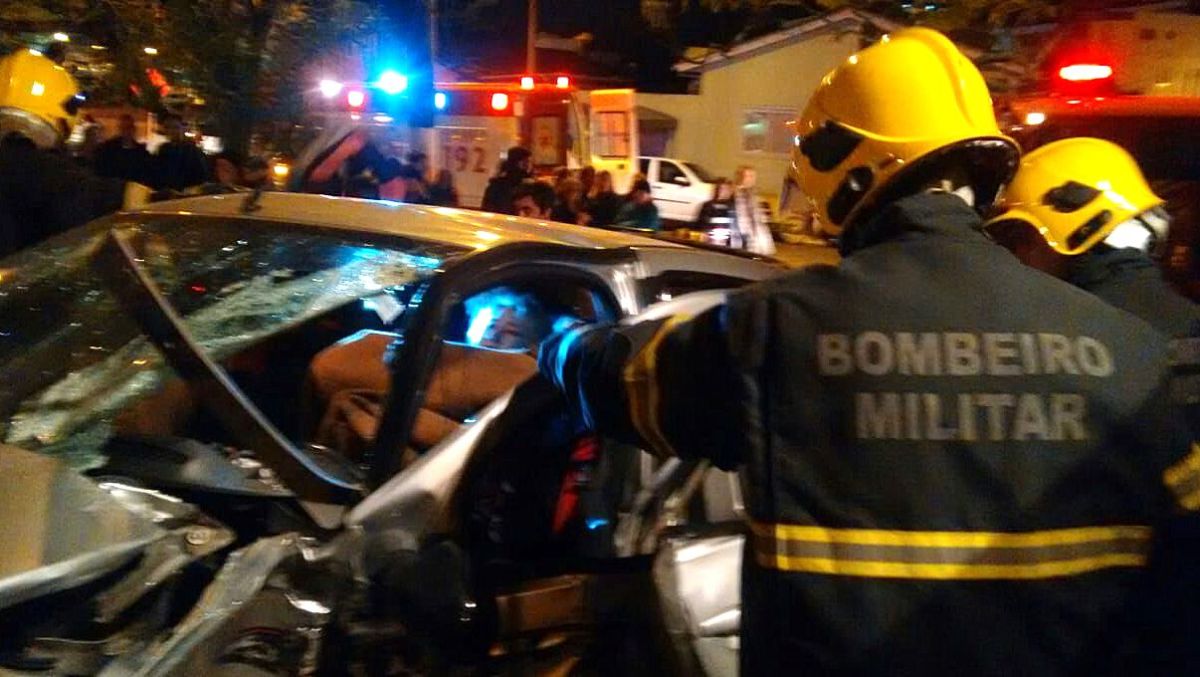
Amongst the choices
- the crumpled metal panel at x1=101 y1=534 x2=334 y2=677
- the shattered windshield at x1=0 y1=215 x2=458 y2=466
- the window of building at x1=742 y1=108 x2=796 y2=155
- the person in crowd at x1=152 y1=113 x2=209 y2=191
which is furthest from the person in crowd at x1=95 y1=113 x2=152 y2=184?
the window of building at x1=742 y1=108 x2=796 y2=155

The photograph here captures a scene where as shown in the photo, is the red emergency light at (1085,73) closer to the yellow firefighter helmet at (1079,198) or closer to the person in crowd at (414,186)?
the yellow firefighter helmet at (1079,198)

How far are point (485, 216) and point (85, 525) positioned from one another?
1516 mm

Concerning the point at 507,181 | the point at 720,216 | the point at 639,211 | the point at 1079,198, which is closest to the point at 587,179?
the point at 639,211

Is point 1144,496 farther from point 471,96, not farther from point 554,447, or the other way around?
point 471,96

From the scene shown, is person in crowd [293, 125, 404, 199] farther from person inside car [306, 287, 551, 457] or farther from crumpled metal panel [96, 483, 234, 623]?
crumpled metal panel [96, 483, 234, 623]

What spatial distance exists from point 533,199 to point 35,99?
559cm

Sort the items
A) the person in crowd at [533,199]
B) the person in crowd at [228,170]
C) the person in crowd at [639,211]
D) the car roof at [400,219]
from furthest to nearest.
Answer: the person in crowd at [639,211] < the person in crowd at [533,199] < the person in crowd at [228,170] < the car roof at [400,219]

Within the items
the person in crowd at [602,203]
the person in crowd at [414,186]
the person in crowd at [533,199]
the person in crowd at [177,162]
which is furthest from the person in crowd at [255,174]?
the person in crowd at [602,203]

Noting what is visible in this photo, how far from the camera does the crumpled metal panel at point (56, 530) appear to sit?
1961mm

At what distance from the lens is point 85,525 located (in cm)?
212

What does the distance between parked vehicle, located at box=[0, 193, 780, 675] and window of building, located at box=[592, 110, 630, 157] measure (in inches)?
505

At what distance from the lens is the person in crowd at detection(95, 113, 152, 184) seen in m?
8.89

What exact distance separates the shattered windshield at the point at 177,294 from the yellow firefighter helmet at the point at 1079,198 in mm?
1728

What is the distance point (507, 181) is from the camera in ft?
38.5
